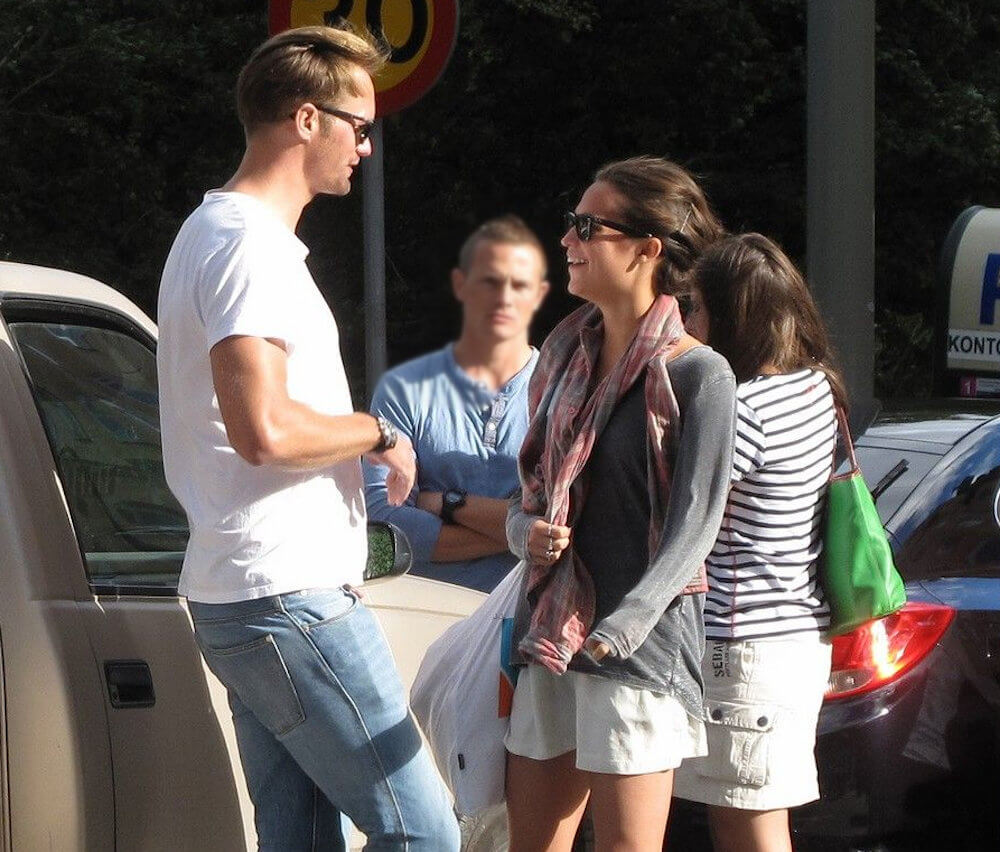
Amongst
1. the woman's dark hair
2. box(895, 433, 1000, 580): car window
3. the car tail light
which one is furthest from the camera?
box(895, 433, 1000, 580): car window

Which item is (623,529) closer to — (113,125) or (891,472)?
(891,472)

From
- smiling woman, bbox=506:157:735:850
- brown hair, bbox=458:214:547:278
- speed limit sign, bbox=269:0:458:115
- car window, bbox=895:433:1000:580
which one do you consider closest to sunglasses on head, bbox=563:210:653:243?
smiling woman, bbox=506:157:735:850

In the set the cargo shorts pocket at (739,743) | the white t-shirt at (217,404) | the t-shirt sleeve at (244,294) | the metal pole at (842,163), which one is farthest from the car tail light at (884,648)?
the metal pole at (842,163)

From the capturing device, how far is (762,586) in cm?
319

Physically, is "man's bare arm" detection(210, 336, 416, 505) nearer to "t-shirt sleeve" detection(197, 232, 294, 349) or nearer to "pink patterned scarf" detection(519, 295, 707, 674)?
"t-shirt sleeve" detection(197, 232, 294, 349)

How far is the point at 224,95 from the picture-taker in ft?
40.1

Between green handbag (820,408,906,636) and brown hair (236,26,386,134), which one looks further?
green handbag (820,408,906,636)

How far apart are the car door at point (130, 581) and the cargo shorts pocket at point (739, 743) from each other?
0.82 metres

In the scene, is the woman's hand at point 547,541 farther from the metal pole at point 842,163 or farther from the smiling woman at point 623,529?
the metal pole at point 842,163

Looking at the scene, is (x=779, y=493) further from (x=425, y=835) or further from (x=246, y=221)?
(x=246, y=221)

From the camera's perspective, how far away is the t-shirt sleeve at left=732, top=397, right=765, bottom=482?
315cm

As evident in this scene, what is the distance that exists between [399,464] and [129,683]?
0.57 metres

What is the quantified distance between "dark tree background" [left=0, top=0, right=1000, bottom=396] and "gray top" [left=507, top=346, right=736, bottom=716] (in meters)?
8.50

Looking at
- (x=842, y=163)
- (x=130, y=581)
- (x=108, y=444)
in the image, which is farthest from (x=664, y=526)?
(x=842, y=163)
